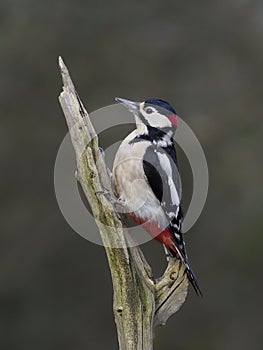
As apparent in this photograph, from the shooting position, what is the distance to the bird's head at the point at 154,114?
2533mm

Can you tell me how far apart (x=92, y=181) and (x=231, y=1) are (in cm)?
→ 267

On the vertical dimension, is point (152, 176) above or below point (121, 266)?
above

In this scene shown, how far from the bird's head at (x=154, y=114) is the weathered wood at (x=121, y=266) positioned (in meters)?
0.17

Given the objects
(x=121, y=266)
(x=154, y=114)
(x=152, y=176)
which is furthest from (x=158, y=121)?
(x=121, y=266)

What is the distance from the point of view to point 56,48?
15.4 ft

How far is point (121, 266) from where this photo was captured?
249 centimetres

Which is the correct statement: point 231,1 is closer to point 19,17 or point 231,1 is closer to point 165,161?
point 19,17

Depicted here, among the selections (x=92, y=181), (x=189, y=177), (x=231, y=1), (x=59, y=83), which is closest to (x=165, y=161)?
(x=92, y=181)

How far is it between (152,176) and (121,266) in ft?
0.95

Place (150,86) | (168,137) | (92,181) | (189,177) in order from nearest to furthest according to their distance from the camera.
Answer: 1. (92,181)
2. (168,137)
3. (189,177)
4. (150,86)

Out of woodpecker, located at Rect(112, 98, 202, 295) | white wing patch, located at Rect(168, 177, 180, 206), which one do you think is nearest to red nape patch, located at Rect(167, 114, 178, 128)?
woodpecker, located at Rect(112, 98, 202, 295)

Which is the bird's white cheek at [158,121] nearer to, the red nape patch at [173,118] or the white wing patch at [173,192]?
the red nape patch at [173,118]

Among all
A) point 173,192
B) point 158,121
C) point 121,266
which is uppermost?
point 158,121

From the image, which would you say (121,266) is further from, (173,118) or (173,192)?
(173,118)
